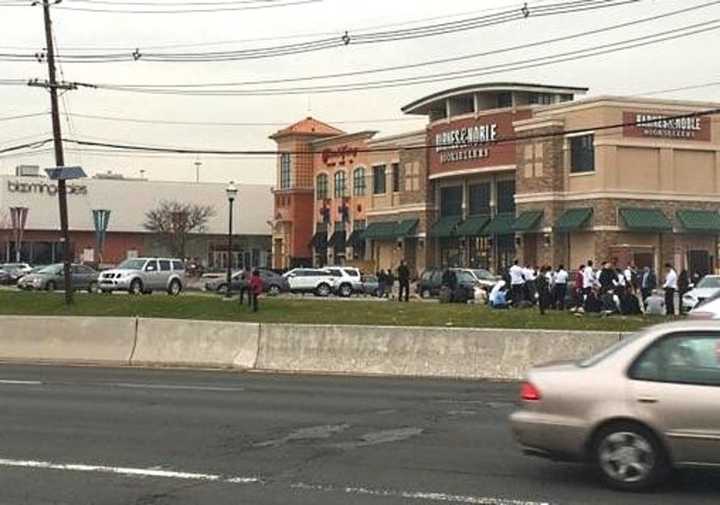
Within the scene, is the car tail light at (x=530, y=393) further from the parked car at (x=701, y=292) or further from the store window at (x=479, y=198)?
the store window at (x=479, y=198)

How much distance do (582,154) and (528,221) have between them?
4891 millimetres

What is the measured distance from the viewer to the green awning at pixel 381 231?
2901 inches

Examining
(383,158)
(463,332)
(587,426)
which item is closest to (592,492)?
(587,426)

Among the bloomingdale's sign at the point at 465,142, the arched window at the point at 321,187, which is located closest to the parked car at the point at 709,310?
the bloomingdale's sign at the point at 465,142

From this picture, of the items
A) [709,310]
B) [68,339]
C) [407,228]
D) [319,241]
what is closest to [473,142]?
[407,228]

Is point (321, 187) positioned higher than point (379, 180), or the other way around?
point (321, 187)

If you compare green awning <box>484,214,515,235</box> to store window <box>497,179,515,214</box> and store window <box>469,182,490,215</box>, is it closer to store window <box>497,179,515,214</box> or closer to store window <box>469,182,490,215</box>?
store window <box>497,179,515,214</box>

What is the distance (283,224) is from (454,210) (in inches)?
955

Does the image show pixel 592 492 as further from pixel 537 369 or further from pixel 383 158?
pixel 383 158

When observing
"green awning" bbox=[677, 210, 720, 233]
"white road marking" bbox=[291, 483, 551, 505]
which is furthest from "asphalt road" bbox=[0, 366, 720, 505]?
"green awning" bbox=[677, 210, 720, 233]

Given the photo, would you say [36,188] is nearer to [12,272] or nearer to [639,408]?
[12,272]

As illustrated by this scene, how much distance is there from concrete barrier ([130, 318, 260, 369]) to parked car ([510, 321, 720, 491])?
1319cm

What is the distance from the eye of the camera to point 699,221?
5778cm

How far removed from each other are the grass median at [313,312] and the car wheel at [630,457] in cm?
1380
